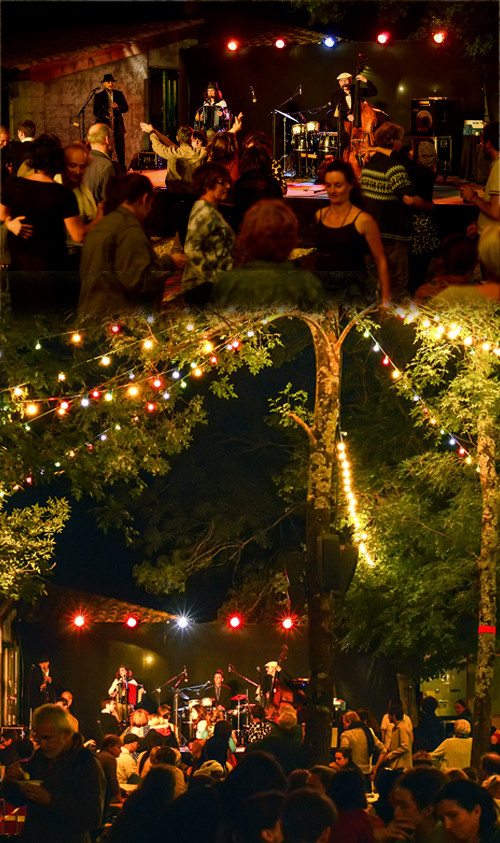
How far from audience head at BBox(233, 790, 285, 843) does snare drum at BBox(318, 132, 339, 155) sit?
9.17m

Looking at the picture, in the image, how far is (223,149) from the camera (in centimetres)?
957

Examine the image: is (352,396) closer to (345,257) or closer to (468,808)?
(345,257)

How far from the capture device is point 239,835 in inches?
264

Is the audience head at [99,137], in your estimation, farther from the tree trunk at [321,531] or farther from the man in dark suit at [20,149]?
the tree trunk at [321,531]

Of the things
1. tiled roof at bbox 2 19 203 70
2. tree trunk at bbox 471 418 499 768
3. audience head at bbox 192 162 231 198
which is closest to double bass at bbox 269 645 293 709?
tree trunk at bbox 471 418 499 768

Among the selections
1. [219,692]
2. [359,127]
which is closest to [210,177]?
[359,127]

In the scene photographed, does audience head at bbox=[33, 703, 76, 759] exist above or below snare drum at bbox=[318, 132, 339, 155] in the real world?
below

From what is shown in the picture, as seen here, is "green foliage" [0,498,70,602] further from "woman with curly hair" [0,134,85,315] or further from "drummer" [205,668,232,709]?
"woman with curly hair" [0,134,85,315]

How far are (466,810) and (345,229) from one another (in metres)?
3.82

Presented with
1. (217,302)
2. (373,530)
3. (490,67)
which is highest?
(490,67)

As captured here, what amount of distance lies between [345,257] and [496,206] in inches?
40.6

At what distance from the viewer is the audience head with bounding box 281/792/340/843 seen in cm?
638

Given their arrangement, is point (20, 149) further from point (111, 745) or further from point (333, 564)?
point (111, 745)

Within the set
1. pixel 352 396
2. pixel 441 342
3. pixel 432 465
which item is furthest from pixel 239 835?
pixel 352 396
